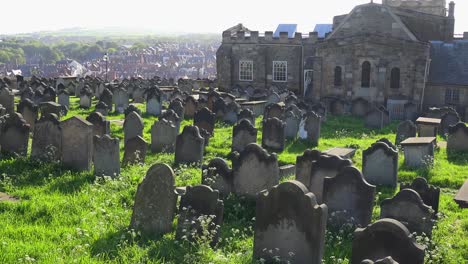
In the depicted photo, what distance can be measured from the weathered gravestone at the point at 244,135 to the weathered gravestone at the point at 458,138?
21.1 ft

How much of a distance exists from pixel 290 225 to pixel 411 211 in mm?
2336

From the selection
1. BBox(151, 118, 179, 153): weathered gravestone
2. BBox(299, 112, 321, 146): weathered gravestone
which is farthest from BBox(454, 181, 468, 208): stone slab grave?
BBox(151, 118, 179, 153): weathered gravestone

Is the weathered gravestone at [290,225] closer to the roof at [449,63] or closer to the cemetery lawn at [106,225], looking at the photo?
the cemetery lawn at [106,225]

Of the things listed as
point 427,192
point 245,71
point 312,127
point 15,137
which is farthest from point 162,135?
point 245,71

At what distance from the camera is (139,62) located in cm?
13112

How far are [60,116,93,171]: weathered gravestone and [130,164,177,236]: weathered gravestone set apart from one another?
385 centimetres

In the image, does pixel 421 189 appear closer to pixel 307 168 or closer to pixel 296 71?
pixel 307 168

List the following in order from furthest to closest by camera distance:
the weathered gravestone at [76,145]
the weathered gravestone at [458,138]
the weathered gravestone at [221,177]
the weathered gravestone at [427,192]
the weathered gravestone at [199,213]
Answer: the weathered gravestone at [458,138] → the weathered gravestone at [76,145] → the weathered gravestone at [221,177] → the weathered gravestone at [427,192] → the weathered gravestone at [199,213]

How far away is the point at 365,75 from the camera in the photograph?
96.9 feet

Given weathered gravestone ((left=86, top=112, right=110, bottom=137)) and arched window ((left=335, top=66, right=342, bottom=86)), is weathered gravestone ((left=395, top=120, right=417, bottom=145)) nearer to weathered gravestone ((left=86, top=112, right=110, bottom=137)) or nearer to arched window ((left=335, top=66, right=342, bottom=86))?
weathered gravestone ((left=86, top=112, right=110, bottom=137))

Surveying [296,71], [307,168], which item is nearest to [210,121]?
[307,168]

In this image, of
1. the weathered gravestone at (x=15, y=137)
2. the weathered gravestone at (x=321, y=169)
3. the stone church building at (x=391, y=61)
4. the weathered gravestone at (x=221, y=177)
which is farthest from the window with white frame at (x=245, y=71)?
the weathered gravestone at (x=221, y=177)

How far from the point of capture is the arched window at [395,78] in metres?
28.9

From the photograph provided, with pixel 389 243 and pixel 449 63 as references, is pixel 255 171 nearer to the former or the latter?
pixel 389 243
